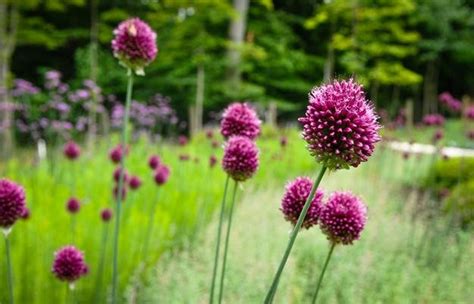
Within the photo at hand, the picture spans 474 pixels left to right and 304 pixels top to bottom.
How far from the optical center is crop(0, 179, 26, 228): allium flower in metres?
1.65

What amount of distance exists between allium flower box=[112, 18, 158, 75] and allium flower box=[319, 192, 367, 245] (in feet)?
3.03

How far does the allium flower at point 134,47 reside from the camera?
1.98 metres

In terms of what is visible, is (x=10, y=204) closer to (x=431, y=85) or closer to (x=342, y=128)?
(x=342, y=128)

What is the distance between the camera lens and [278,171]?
300 inches

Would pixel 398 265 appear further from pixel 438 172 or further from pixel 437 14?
pixel 437 14

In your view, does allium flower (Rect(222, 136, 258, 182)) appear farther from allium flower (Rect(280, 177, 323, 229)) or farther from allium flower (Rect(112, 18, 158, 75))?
allium flower (Rect(112, 18, 158, 75))

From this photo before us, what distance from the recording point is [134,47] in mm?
1991

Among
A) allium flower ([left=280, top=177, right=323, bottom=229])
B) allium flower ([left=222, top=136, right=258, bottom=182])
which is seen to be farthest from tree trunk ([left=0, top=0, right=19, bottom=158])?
allium flower ([left=280, top=177, right=323, bottom=229])

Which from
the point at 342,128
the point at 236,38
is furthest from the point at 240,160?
the point at 236,38

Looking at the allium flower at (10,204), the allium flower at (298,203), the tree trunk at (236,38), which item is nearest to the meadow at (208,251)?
the allium flower at (10,204)

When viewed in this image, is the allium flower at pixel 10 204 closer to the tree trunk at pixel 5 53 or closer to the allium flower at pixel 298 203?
the allium flower at pixel 298 203

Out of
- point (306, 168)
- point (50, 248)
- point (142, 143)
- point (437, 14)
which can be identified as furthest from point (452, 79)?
point (50, 248)

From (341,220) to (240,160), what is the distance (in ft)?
1.30

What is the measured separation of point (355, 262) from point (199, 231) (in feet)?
4.84
